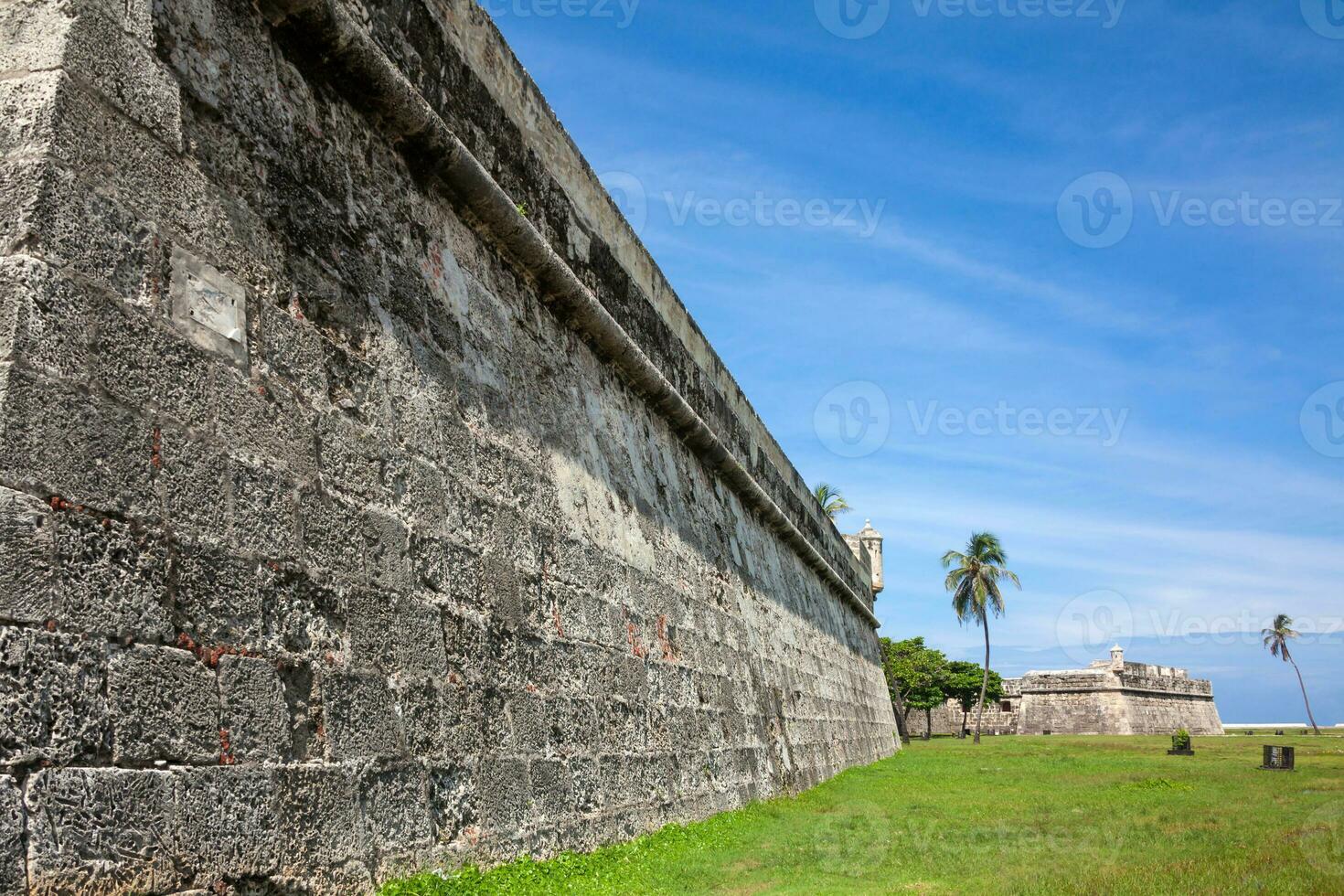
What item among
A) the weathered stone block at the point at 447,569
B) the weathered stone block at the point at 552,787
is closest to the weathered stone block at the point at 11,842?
the weathered stone block at the point at 447,569

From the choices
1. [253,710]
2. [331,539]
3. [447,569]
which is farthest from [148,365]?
[447,569]

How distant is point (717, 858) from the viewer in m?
4.92

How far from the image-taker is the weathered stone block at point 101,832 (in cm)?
204

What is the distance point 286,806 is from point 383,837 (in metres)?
0.49

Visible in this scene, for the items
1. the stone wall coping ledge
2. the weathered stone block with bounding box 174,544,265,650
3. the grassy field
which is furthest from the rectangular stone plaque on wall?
the grassy field

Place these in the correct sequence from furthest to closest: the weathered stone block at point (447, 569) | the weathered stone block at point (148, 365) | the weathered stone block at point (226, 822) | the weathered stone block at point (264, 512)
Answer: the weathered stone block at point (447, 569)
the weathered stone block at point (264, 512)
the weathered stone block at point (148, 365)
the weathered stone block at point (226, 822)

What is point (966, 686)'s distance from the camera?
4203 centimetres

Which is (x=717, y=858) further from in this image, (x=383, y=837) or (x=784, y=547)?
(x=784, y=547)

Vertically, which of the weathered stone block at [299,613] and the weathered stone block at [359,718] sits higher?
the weathered stone block at [299,613]

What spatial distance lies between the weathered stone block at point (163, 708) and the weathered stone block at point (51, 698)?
0.14ft

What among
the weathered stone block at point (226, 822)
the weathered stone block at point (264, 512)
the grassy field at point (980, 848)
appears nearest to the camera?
the weathered stone block at point (226, 822)

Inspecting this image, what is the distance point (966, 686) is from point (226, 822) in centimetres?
4267

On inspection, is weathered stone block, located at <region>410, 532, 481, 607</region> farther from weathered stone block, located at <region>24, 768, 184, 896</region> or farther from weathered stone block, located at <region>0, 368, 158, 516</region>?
weathered stone block, located at <region>24, 768, 184, 896</region>

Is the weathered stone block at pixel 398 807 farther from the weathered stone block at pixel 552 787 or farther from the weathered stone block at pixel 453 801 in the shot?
the weathered stone block at pixel 552 787
